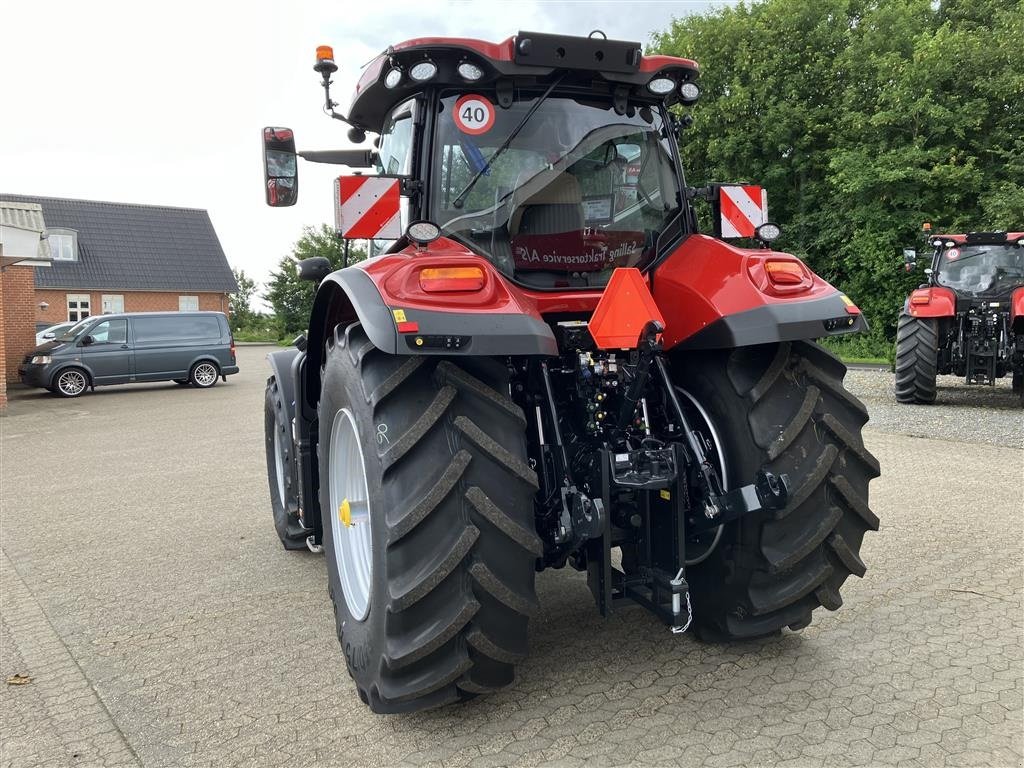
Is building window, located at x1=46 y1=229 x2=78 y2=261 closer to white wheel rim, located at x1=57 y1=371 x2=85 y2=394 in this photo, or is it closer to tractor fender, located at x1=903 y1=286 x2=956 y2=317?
white wheel rim, located at x1=57 y1=371 x2=85 y2=394

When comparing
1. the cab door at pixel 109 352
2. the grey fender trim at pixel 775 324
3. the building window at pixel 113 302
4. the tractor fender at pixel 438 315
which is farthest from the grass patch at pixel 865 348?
the building window at pixel 113 302

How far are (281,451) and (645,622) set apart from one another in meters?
2.60

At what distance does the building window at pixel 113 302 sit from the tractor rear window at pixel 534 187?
36.7 metres

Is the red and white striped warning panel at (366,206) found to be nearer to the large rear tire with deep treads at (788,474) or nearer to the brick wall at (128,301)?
the large rear tire with deep treads at (788,474)

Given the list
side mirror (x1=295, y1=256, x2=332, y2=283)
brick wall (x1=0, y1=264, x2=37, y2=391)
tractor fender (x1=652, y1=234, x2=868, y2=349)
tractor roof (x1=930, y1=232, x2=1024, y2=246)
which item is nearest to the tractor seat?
tractor fender (x1=652, y1=234, x2=868, y2=349)

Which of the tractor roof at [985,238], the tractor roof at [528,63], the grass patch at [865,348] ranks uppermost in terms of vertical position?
the tractor roof at [985,238]

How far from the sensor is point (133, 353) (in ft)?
55.3

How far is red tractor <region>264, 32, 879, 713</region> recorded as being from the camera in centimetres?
243

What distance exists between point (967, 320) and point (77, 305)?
3555 centimetres

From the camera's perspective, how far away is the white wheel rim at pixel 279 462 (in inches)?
196

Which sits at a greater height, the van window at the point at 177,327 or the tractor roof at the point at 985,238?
the tractor roof at the point at 985,238

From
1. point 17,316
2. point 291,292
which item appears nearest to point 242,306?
point 291,292

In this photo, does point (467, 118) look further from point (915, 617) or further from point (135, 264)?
point (135, 264)

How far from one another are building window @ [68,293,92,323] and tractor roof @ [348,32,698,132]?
36.8 m
